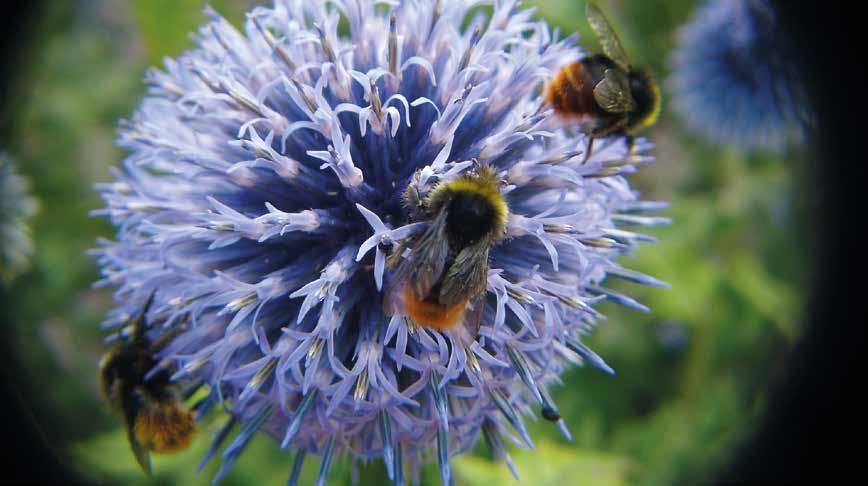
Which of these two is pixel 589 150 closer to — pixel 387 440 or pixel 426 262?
pixel 426 262

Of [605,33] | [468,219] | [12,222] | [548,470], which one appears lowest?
[548,470]

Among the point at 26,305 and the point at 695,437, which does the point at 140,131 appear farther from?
the point at 695,437

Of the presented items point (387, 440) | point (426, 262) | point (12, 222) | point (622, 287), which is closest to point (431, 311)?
point (426, 262)

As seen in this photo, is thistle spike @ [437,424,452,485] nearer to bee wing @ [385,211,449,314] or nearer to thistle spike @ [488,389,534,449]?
thistle spike @ [488,389,534,449]

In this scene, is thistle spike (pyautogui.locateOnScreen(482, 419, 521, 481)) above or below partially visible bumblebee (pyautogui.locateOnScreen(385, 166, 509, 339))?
below

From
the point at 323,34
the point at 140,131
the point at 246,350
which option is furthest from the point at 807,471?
the point at 140,131

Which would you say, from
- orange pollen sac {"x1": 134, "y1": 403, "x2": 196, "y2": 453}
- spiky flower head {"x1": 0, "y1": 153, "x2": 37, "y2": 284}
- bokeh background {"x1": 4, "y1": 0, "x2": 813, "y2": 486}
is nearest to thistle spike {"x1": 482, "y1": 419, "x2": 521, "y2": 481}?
bokeh background {"x1": 4, "y1": 0, "x2": 813, "y2": 486}

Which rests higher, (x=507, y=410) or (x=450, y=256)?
(x=450, y=256)
